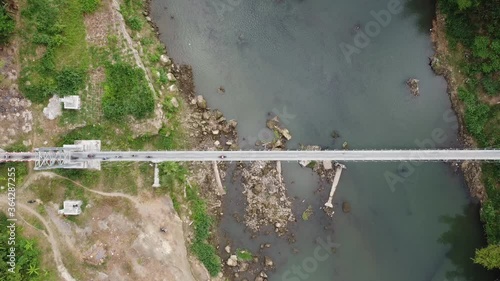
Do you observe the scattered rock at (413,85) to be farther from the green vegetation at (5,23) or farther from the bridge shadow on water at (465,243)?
the green vegetation at (5,23)

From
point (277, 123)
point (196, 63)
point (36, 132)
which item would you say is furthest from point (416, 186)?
point (36, 132)

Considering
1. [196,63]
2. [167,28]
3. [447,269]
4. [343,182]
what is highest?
[167,28]

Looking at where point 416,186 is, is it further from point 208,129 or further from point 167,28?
point 167,28

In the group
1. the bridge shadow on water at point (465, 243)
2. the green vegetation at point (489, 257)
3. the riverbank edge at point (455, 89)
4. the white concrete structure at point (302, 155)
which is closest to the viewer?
the green vegetation at point (489, 257)

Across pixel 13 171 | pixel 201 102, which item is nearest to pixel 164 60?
pixel 201 102

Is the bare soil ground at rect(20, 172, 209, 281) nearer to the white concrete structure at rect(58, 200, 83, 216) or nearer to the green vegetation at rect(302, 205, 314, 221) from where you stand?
the white concrete structure at rect(58, 200, 83, 216)

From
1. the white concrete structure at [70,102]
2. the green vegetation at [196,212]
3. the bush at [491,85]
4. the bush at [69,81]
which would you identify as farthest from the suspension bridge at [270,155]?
the bush at [491,85]

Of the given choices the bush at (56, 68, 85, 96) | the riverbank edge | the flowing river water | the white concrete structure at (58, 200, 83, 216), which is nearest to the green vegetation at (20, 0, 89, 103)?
the bush at (56, 68, 85, 96)
